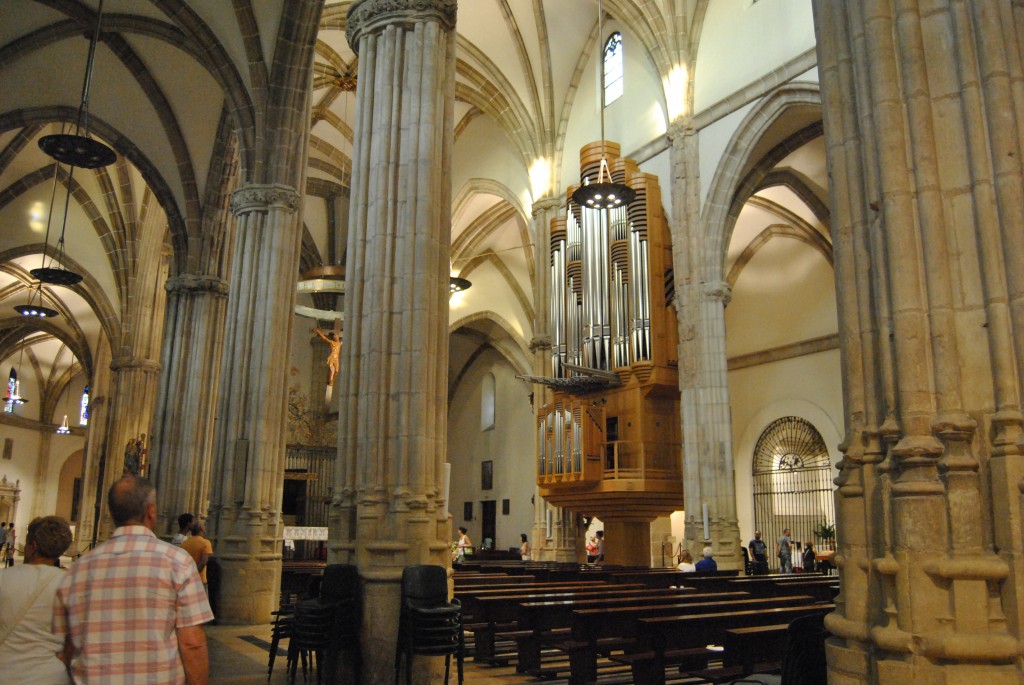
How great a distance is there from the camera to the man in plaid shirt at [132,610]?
2.85 m

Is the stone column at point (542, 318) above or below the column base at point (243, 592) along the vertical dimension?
above

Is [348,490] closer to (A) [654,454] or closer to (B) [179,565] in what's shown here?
(B) [179,565]

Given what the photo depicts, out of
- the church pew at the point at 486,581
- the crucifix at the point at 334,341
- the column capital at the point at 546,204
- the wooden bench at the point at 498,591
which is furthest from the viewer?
the crucifix at the point at 334,341

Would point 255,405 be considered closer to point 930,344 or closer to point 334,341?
point 930,344

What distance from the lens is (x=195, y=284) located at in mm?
17625

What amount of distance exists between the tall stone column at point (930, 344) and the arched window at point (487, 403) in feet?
93.8

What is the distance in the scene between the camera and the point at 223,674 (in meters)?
7.79

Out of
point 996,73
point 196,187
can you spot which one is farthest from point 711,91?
point 996,73

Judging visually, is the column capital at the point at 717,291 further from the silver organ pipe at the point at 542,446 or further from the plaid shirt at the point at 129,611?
the plaid shirt at the point at 129,611

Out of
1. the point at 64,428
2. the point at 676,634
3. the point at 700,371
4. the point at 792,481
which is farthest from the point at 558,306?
the point at 64,428

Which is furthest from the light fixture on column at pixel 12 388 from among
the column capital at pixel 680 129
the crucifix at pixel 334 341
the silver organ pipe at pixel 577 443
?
the column capital at pixel 680 129

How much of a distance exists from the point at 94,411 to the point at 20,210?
7353 mm

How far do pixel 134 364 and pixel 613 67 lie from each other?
15.5m

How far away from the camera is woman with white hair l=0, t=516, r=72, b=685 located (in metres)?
2.89
